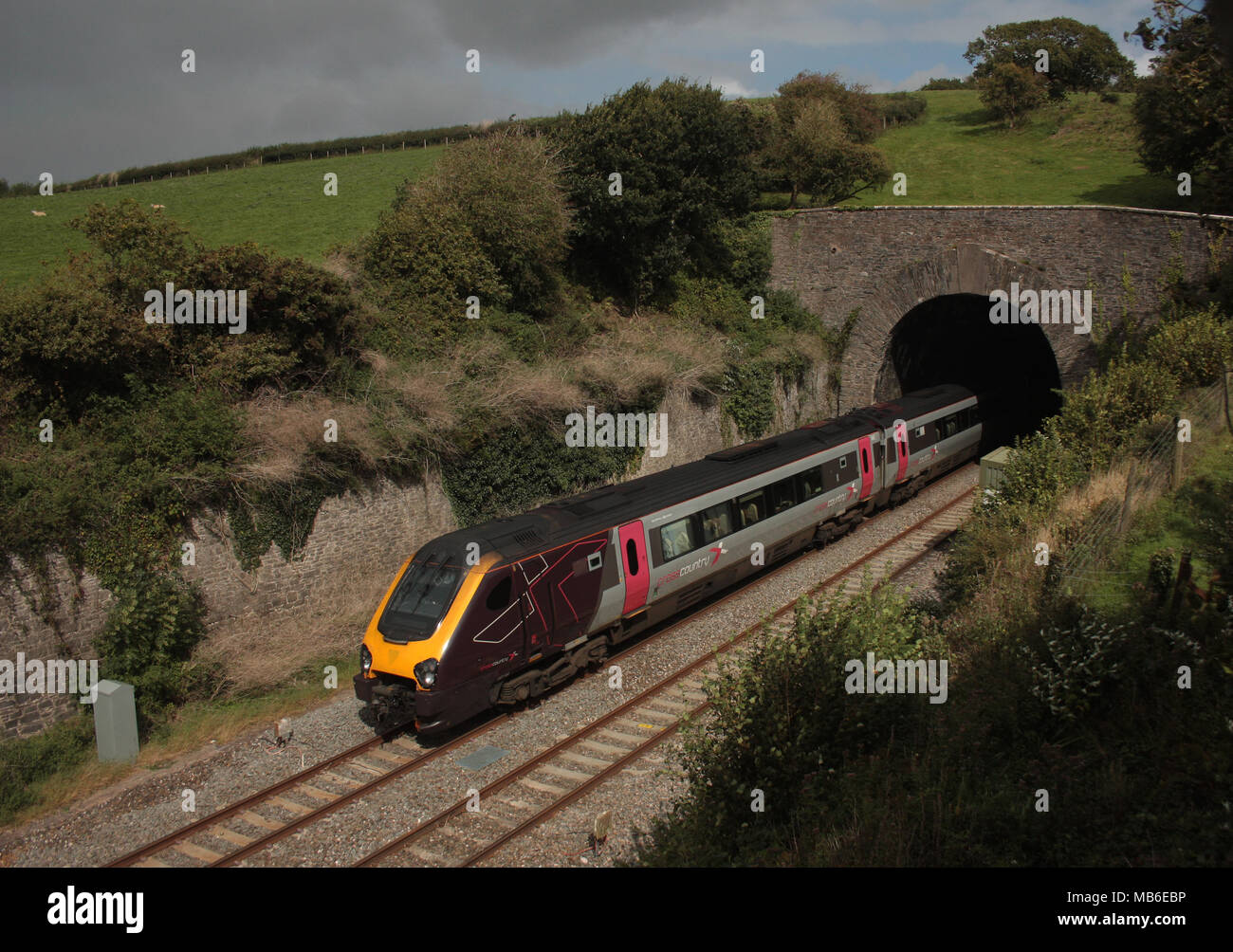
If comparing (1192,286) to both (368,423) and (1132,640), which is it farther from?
(368,423)

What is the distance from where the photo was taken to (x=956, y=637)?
426 inches

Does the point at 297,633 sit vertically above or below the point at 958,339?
below

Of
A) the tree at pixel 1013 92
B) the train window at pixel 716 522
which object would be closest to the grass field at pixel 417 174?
the tree at pixel 1013 92

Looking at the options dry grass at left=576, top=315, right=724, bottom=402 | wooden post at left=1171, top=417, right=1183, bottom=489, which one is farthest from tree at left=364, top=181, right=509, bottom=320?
wooden post at left=1171, top=417, right=1183, bottom=489

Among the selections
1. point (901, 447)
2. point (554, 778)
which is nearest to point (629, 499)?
point (554, 778)

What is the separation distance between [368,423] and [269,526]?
276 cm

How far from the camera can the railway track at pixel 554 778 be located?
8.75 meters

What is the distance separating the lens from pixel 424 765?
10500 mm

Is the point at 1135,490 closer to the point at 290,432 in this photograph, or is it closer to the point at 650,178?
the point at 290,432

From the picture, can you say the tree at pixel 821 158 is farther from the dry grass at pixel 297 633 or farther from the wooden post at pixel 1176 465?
the dry grass at pixel 297 633

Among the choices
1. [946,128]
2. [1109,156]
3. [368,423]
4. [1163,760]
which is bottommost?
[1163,760]

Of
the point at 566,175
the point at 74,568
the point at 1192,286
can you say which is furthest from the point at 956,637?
the point at 566,175

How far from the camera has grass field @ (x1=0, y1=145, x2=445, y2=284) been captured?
23.0 meters

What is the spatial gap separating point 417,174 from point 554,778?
83.4 feet
